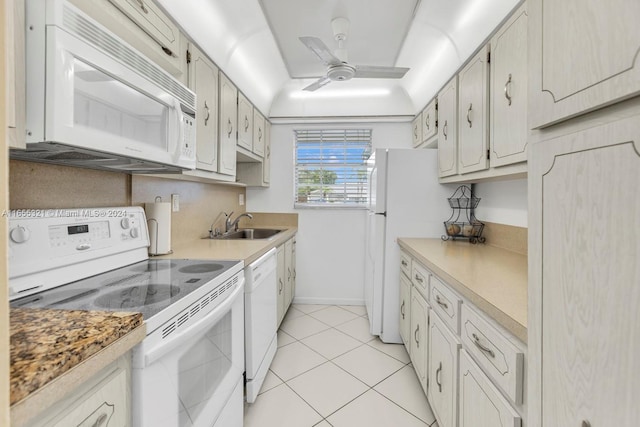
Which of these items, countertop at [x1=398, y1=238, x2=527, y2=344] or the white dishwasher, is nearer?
countertop at [x1=398, y1=238, x2=527, y2=344]

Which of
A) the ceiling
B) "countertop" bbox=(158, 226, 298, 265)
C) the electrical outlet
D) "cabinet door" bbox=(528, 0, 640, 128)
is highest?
the ceiling

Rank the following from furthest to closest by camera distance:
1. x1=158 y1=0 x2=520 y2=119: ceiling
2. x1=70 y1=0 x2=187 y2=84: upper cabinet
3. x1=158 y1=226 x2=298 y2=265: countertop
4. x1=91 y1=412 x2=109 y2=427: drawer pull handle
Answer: x1=158 y1=0 x2=520 y2=119: ceiling → x1=158 y1=226 x2=298 y2=265: countertop → x1=70 y1=0 x2=187 y2=84: upper cabinet → x1=91 y1=412 x2=109 y2=427: drawer pull handle

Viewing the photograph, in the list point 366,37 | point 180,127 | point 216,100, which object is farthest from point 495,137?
point 216,100

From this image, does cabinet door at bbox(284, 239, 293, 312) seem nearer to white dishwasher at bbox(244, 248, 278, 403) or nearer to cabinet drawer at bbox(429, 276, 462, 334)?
white dishwasher at bbox(244, 248, 278, 403)

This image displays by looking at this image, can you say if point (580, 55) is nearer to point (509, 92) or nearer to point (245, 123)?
point (509, 92)

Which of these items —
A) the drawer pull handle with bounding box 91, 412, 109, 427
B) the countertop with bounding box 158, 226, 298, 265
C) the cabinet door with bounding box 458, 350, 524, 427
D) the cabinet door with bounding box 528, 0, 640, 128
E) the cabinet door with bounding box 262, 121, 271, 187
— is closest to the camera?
the cabinet door with bounding box 528, 0, 640, 128

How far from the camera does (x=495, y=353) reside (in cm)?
94

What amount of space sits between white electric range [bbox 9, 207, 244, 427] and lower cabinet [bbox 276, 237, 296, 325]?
1.10m

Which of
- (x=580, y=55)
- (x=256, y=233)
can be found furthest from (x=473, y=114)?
(x=256, y=233)

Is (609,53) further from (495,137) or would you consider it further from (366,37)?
(366,37)

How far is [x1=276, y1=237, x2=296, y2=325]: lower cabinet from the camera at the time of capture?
8.59ft

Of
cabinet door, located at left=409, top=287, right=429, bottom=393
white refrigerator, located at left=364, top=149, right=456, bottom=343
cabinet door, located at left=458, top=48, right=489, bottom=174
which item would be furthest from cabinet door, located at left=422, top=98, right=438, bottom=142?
cabinet door, located at left=409, top=287, right=429, bottom=393

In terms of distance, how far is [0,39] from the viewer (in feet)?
1.32

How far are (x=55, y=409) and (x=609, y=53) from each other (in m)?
1.18
